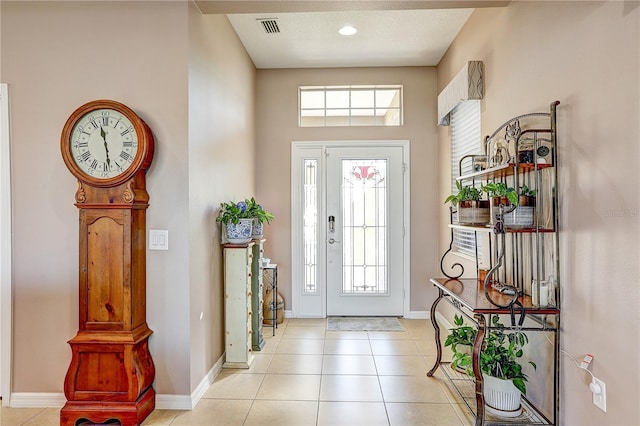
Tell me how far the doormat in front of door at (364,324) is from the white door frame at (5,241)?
8.73ft

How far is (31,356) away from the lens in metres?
2.48

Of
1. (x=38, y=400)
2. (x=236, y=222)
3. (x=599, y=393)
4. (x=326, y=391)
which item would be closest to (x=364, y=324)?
(x=326, y=391)

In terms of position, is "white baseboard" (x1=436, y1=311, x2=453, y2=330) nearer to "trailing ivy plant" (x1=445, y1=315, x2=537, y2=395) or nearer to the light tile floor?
the light tile floor

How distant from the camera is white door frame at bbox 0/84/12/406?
246 centimetres

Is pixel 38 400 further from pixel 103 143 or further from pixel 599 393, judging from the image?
pixel 599 393

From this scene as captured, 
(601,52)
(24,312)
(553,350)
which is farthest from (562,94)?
(24,312)

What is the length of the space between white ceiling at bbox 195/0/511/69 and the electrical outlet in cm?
227

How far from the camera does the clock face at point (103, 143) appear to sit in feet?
7.40

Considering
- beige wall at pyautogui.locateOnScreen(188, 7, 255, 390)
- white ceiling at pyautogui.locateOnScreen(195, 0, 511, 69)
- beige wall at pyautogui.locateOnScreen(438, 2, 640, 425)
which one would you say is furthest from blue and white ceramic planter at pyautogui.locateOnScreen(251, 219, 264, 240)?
beige wall at pyautogui.locateOnScreen(438, 2, 640, 425)

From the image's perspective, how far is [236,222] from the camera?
2.96 meters

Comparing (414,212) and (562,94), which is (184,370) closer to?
(562,94)

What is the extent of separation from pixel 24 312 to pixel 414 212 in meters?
3.64

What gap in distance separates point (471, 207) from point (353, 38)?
7.32 feet

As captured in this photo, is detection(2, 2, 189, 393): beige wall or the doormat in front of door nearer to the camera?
detection(2, 2, 189, 393): beige wall
